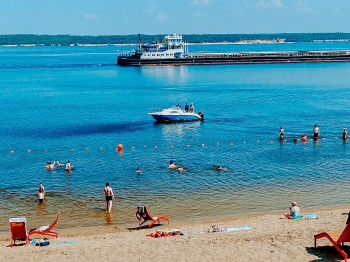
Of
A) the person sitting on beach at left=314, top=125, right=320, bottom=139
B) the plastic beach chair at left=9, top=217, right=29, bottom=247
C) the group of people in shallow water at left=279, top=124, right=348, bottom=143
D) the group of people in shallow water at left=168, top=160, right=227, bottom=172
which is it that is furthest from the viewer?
the person sitting on beach at left=314, top=125, right=320, bottom=139

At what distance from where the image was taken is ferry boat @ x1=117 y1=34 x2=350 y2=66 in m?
162

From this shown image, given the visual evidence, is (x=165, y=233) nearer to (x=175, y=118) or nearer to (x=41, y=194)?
(x=41, y=194)

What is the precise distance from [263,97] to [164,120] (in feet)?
108

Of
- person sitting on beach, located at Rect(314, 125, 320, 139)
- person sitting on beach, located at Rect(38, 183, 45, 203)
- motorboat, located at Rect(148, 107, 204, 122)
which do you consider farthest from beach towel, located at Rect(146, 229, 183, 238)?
motorboat, located at Rect(148, 107, 204, 122)

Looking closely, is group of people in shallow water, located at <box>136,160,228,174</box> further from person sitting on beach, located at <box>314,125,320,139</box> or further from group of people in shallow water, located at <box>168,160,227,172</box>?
person sitting on beach, located at <box>314,125,320,139</box>

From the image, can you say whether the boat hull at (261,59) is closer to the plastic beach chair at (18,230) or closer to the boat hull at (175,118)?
the boat hull at (175,118)

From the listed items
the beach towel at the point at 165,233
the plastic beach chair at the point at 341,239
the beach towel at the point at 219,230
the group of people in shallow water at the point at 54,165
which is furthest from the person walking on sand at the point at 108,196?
the plastic beach chair at the point at 341,239

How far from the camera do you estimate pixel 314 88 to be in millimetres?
103062

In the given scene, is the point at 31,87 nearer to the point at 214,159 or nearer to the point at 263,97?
the point at 263,97

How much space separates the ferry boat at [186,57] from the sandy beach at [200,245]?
138 m

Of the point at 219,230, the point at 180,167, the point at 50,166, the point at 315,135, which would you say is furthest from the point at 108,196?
the point at 315,135

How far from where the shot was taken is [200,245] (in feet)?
69.2

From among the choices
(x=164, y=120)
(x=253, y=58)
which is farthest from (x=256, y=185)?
(x=253, y=58)

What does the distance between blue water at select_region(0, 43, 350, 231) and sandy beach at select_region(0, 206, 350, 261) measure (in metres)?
4.56
